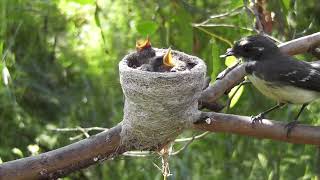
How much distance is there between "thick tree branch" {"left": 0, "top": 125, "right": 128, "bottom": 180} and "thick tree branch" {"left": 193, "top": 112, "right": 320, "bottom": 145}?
265 millimetres

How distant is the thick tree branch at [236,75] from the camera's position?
2.15 metres

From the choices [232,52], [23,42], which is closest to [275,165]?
[232,52]

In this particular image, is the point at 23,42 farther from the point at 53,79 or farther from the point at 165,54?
the point at 165,54

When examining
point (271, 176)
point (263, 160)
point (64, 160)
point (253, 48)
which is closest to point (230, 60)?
point (253, 48)

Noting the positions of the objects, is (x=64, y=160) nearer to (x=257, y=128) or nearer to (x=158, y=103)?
(x=158, y=103)

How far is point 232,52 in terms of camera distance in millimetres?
2404

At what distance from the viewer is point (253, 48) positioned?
2.46m

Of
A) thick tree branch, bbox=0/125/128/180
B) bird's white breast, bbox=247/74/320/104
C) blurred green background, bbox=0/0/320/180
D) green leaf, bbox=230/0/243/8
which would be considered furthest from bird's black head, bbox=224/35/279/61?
blurred green background, bbox=0/0/320/180

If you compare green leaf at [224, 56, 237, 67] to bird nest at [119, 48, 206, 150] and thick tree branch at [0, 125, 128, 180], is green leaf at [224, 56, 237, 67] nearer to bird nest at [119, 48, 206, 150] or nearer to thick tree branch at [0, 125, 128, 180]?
bird nest at [119, 48, 206, 150]

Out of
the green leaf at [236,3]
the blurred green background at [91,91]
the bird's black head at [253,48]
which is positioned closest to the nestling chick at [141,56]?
the bird's black head at [253,48]

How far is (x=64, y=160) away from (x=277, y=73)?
908mm

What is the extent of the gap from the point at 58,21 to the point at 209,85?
2.01m

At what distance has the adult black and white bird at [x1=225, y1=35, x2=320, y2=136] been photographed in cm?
241

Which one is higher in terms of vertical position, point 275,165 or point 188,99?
point 188,99
